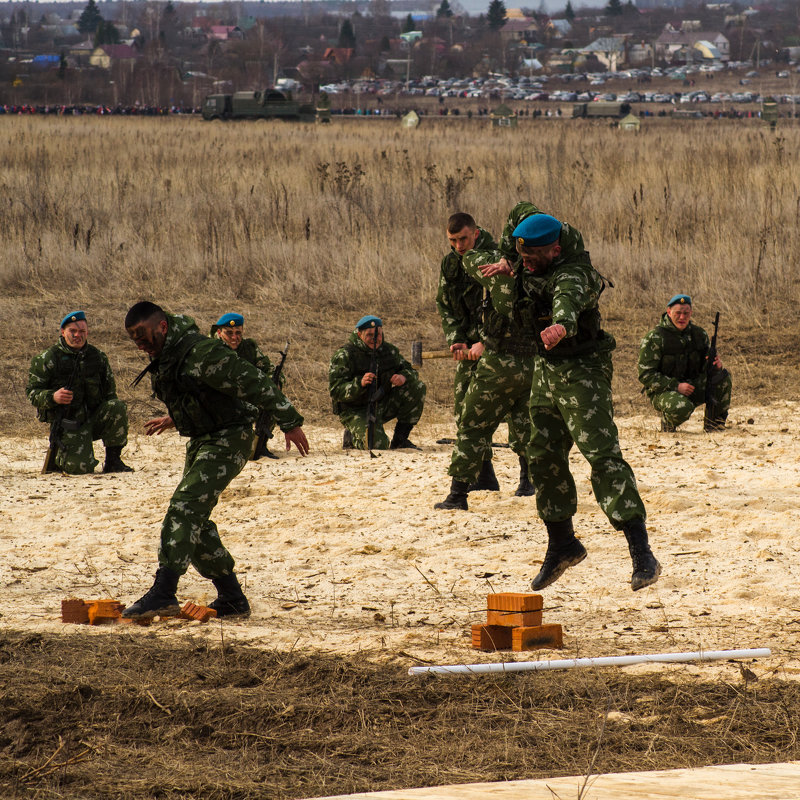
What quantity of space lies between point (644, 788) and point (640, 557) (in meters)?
1.83

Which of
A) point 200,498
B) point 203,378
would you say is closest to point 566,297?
point 203,378

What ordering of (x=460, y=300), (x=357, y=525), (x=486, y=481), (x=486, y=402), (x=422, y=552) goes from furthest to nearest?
(x=486, y=481) < (x=460, y=300) < (x=357, y=525) < (x=486, y=402) < (x=422, y=552)

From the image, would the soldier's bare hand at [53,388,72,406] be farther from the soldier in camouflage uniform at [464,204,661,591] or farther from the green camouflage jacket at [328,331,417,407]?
the soldier in camouflage uniform at [464,204,661,591]

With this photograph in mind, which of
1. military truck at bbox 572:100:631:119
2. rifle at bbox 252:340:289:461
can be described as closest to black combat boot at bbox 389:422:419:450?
rifle at bbox 252:340:289:461

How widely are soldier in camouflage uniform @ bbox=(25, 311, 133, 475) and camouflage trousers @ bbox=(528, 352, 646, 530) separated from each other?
4.21 meters

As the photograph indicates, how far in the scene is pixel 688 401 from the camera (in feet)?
28.8

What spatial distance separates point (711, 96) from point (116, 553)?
7783 cm

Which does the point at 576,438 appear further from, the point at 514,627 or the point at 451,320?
the point at 451,320

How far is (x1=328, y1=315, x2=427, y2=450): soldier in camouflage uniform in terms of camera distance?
8.91 metres

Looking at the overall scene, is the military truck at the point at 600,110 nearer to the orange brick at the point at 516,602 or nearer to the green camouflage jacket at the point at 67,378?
the green camouflage jacket at the point at 67,378

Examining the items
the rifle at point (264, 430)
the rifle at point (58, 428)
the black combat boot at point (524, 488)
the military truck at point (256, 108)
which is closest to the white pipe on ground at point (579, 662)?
the black combat boot at point (524, 488)

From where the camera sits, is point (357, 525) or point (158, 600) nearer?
point (158, 600)

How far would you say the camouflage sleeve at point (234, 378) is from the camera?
15.8 feet

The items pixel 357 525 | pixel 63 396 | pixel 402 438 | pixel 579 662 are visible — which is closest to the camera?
pixel 579 662
